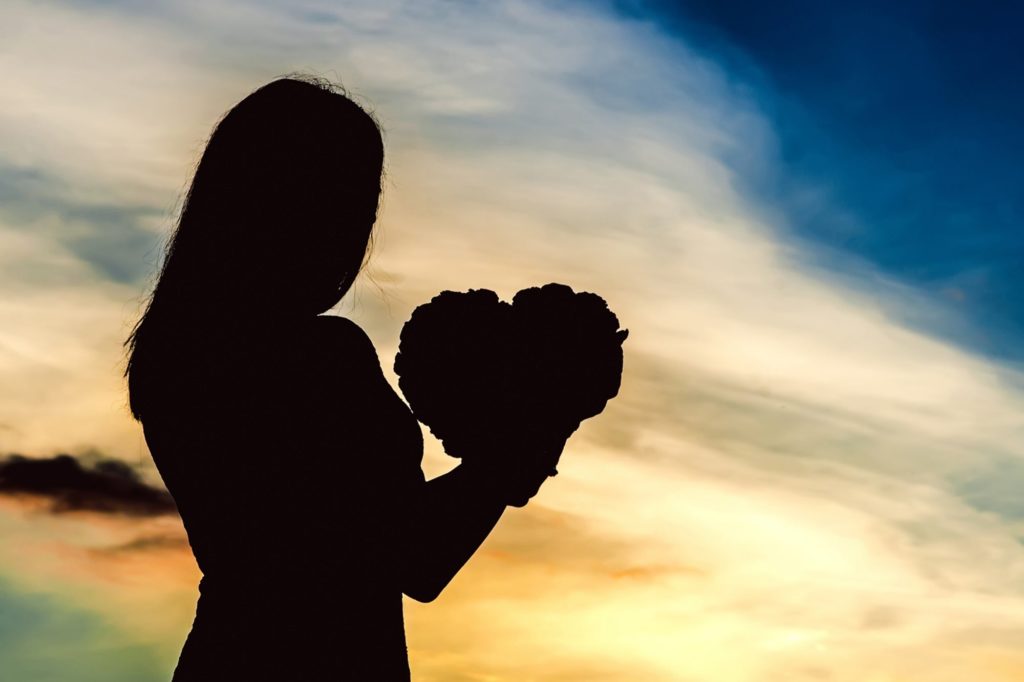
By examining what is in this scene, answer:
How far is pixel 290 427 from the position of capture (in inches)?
148

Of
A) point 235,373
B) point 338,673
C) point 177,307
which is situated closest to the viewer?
point 338,673

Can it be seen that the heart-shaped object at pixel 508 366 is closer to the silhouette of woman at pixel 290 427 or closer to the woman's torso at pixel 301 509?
the silhouette of woman at pixel 290 427

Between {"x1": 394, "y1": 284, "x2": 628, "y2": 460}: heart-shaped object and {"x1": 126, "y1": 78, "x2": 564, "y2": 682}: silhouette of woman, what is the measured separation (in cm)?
11

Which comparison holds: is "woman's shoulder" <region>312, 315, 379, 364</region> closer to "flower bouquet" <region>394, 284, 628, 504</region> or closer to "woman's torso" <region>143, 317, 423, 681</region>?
"woman's torso" <region>143, 317, 423, 681</region>

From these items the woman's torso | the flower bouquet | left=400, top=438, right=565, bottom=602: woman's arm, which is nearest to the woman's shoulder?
the woman's torso

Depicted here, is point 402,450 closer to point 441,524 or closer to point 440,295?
point 441,524

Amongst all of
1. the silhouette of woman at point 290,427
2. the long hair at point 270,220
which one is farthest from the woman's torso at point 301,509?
the long hair at point 270,220

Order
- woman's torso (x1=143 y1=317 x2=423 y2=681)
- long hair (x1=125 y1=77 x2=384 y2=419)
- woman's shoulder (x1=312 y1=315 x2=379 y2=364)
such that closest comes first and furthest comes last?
woman's torso (x1=143 y1=317 x2=423 y2=681) → woman's shoulder (x1=312 y1=315 x2=379 y2=364) → long hair (x1=125 y1=77 x2=384 y2=419)

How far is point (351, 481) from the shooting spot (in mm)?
3701

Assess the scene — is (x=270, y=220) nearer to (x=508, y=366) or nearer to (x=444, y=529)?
(x=508, y=366)

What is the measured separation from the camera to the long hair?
13.3ft

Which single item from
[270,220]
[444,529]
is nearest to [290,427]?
[444,529]

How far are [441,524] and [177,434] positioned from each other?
98 centimetres

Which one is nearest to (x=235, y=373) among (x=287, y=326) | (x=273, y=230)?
(x=287, y=326)
